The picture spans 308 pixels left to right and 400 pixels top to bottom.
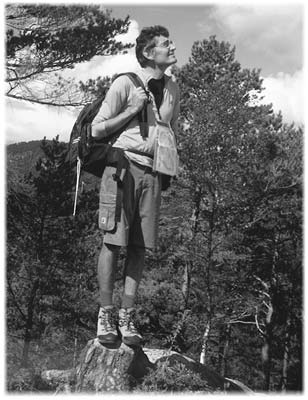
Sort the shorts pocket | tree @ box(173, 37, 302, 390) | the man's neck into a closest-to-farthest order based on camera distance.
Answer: the shorts pocket
the man's neck
tree @ box(173, 37, 302, 390)

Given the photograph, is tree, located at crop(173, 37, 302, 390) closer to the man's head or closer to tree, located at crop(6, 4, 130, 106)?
tree, located at crop(6, 4, 130, 106)

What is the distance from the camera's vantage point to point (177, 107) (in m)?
3.73

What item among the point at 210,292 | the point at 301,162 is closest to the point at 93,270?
the point at 210,292

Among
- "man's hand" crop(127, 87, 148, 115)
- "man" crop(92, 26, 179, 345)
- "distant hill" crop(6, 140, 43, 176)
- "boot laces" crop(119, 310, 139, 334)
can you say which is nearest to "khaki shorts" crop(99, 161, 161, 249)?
"man" crop(92, 26, 179, 345)

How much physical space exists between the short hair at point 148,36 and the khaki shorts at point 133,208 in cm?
81

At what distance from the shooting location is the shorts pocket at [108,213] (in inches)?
132

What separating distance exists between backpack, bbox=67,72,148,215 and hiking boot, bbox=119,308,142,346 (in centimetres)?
87

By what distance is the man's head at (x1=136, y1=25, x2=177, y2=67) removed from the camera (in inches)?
139

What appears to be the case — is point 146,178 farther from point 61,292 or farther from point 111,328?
point 61,292

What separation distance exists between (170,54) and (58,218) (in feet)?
23.2

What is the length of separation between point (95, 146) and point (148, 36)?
85 cm

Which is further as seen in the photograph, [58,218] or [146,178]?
[58,218]

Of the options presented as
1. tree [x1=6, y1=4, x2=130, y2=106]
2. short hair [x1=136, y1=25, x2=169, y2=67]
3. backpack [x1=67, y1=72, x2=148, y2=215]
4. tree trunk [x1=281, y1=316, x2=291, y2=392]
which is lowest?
tree trunk [x1=281, y1=316, x2=291, y2=392]

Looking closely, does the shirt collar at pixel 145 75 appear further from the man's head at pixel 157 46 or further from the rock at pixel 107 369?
the rock at pixel 107 369
